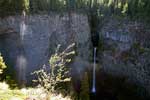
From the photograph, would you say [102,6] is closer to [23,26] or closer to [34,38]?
[34,38]

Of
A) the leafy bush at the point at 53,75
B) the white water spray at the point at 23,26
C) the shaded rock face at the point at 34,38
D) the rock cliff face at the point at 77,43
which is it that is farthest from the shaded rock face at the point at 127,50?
the leafy bush at the point at 53,75

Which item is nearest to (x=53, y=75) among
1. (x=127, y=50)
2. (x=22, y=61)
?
(x=22, y=61)

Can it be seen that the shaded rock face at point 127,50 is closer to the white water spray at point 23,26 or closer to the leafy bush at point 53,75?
the white water spray at point 23,26

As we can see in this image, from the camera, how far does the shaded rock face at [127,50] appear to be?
1136 inches

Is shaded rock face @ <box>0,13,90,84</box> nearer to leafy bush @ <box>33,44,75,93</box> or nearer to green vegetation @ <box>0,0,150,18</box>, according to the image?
green vegetation @ <box>0,0,150,18</box>

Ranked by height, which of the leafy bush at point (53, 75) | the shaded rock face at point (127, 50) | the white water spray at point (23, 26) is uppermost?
the leafy bush at point (53, 75)

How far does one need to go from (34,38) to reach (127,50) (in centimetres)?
1238

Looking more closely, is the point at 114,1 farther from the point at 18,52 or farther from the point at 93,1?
the point at 18,52

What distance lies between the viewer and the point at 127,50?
96.4 feet

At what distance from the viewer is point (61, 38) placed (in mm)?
24672

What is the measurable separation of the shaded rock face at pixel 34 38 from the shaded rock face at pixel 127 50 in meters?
4.09

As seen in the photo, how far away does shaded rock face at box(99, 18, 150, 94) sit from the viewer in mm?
28844

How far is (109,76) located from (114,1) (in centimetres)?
871

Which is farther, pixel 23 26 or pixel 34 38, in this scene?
pixel 34 38
